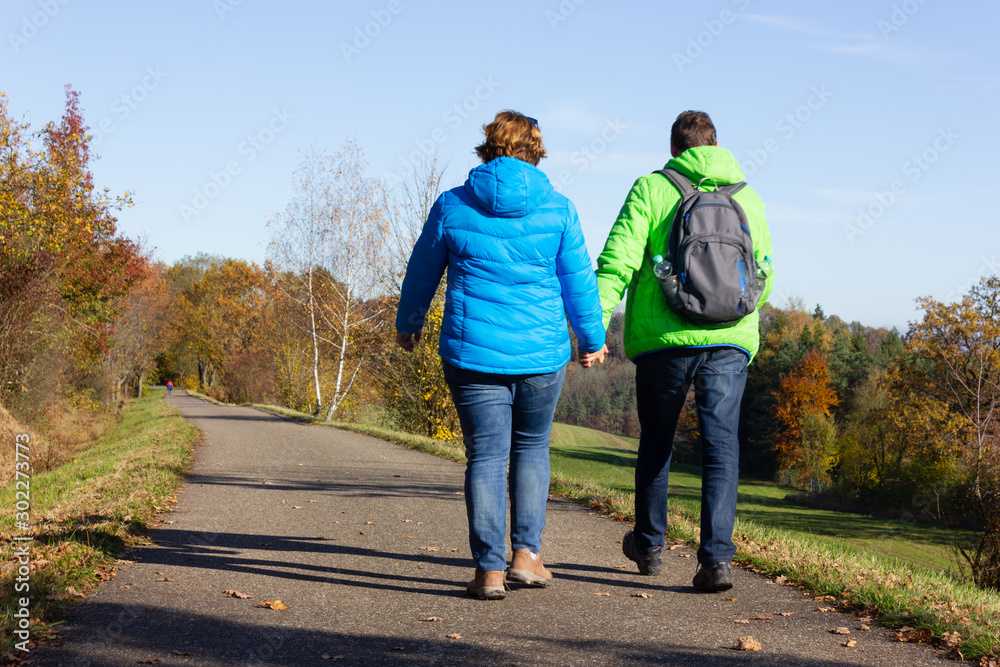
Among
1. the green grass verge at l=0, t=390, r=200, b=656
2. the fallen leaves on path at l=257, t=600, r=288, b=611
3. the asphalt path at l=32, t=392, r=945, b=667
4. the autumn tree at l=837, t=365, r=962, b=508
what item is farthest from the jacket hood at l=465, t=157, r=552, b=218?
the autumn tree at l=837, t=365, r=962, b=508

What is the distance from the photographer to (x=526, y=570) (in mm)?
3691

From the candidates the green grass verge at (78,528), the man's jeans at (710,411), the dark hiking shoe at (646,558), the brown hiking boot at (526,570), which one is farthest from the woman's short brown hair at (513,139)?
the green grass verge at (78,528)

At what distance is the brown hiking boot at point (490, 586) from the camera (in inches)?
136

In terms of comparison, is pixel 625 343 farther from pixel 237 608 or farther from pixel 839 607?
pixel 237 608

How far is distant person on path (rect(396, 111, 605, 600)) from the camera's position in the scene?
139 inches

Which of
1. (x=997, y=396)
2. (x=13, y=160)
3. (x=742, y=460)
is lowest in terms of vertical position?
(x=742, y=460)

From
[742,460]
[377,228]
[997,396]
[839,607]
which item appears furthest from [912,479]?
[839,607]

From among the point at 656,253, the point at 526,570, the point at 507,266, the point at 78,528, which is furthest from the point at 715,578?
the point at 78,528

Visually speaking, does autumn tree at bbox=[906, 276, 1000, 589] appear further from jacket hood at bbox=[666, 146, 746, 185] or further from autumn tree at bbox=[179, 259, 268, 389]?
autumn tree at bbox=[179, 259, 268, 389]

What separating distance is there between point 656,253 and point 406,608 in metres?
2.02

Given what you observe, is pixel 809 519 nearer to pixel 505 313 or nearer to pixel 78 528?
pixel 78 528

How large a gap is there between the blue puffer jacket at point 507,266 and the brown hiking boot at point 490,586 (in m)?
0.90

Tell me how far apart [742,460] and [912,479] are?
1007 inches

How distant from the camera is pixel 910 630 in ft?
10.1
